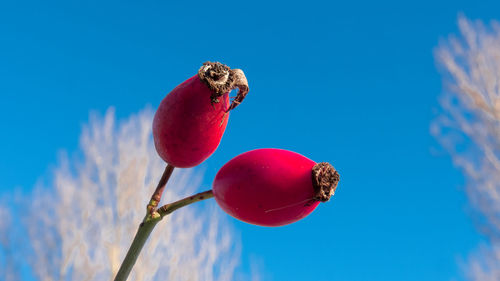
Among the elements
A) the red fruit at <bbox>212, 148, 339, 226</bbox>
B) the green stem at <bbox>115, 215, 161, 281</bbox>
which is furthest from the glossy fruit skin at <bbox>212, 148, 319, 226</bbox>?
the green stem at <bbox>115, 215, 161, 281</bbox>

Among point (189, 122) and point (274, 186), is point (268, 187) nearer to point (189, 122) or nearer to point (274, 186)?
point (274, 186)

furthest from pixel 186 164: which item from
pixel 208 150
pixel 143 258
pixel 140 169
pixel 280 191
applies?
pixel 140 169

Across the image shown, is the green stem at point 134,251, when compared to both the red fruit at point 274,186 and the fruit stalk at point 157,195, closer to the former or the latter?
the fruit stalk at point 157,195

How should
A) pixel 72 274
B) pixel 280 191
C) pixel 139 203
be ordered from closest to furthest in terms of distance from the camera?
1. pixel 280 191
2. pixel 72 274
3. pixel 139 203

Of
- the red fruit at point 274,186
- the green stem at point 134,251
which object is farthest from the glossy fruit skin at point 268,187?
the green stem at point 134,251

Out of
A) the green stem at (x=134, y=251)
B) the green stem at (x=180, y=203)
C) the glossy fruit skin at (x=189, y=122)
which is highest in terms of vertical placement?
the glossy fruit skin at (x=189, y=122)

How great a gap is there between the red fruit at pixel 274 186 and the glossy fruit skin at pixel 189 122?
0.07m

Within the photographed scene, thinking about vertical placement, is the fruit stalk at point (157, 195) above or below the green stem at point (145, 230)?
above

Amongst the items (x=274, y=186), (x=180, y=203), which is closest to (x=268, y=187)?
(x=274, y=186)

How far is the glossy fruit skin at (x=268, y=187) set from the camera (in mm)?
681

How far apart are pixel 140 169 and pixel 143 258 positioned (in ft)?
4.32

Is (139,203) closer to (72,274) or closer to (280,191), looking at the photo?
(72,274)

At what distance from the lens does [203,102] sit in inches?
28.3

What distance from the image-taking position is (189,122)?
0.72 m
